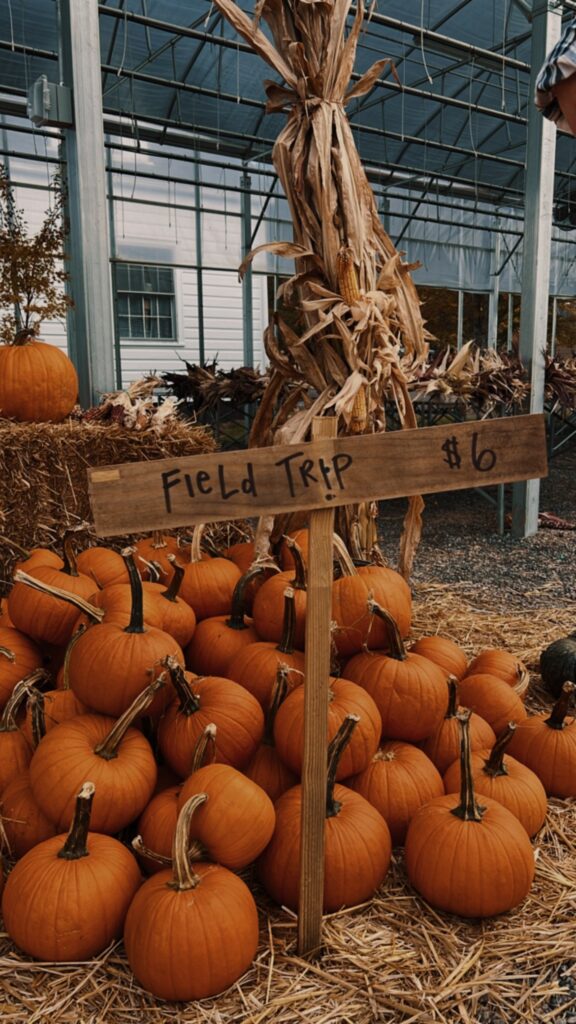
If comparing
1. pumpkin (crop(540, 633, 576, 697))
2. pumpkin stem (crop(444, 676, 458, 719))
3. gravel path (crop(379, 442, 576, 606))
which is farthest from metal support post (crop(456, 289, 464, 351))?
pumpkin stem (crop(444, 676, 458, 719))

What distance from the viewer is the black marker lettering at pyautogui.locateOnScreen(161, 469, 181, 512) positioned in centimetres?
120

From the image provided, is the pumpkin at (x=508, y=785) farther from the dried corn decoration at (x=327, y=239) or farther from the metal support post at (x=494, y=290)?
the metal support post at (x=494, y=290)

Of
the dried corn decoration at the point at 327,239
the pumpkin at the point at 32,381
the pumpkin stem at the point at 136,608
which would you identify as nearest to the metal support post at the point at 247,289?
the pumpkin at the point at 32,381

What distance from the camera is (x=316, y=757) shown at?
1.33 meters

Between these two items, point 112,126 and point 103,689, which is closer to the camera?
point 103,689

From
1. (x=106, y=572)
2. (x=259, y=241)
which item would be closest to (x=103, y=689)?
(x=106, y=572)

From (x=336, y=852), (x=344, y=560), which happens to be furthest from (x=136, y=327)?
(x=336, y=852)

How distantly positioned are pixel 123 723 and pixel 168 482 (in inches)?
22.5

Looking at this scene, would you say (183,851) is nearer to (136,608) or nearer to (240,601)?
(136,608)

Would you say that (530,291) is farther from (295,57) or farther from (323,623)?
(323,623)

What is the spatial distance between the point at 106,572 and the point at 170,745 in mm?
867

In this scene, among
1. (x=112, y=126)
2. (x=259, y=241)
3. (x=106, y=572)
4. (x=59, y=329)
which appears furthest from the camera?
(x=259, y=241)

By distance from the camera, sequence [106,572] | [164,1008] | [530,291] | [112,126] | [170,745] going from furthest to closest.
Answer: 1. [112,126]
2. [530,291]
3. [106,572]
4. [170,745]
5. [164,1008]

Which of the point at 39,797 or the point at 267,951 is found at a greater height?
the point at 39,797
